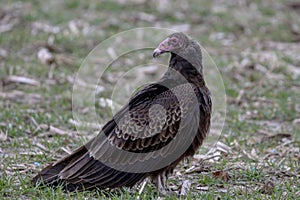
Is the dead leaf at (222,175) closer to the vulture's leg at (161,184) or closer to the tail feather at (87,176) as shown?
the vulture's leg at (161,184)

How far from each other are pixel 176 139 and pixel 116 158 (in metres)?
0.58

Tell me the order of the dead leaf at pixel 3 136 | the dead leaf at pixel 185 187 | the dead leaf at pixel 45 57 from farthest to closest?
1. the dead leaf at pixel 45 57
2. the dead leaf at pixel 3 136
3. the dead leaf at pixel 185 187

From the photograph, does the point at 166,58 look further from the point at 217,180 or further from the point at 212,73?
the point at 217,180

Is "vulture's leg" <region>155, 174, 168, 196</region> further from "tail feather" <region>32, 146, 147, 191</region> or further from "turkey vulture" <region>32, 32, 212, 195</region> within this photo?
"tail feather" <region>32, 146, 147, 191</region>

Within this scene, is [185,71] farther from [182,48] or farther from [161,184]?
[161,184]

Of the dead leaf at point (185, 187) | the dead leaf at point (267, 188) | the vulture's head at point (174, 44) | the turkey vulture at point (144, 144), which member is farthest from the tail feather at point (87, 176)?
the vulture's head at point (174, 44)

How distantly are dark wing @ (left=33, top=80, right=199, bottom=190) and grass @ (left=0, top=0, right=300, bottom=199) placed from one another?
156 mm

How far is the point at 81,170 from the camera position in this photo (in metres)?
5.53

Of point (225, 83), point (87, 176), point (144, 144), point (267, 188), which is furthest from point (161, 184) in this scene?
point (225, 83)

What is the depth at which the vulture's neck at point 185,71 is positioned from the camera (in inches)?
229

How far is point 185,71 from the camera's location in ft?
19.3

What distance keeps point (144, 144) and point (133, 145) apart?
0.10 meters

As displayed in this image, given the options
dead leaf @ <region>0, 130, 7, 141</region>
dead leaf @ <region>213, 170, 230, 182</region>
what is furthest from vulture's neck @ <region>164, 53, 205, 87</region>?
dead leaf @ <region>0, 130, 7, 141</region>

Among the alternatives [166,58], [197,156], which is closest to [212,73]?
[166,58]
